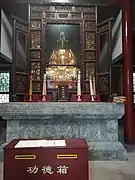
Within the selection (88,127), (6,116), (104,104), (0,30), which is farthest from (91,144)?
(0,30)

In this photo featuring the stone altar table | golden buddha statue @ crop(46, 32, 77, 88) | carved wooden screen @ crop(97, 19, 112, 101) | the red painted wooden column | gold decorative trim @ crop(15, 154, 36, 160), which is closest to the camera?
gold decorative trim @ crop(15, 154, 36, 160)

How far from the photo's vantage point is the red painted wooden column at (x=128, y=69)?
3.61 meters

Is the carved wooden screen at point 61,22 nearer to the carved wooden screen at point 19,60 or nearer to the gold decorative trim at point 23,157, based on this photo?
the carved wooden screen at point 19,60

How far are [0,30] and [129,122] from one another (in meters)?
2.59

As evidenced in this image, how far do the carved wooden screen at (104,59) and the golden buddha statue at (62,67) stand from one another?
1.73 ft

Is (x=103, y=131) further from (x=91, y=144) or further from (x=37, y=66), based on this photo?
(x=37, y=66)

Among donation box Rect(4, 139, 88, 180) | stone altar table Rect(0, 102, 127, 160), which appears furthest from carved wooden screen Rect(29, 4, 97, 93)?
donation box Rect(4, 139, 88, 180)

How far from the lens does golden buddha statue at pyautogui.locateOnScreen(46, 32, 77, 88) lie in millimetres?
4663

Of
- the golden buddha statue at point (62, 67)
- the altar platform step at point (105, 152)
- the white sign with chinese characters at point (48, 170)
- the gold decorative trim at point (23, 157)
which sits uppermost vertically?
the golden buddha statue at point (62, 67)

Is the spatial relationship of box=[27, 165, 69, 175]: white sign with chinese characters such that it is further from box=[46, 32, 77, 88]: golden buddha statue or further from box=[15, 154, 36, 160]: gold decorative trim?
box=[46, 32, 77, 88]: golden buddha statue

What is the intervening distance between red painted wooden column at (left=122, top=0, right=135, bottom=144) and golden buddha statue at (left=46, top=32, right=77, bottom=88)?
4.17 feet

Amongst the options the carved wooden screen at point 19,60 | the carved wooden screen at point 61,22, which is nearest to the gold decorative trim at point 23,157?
the carved wooden screen at point 19,60

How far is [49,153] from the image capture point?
1.13 m

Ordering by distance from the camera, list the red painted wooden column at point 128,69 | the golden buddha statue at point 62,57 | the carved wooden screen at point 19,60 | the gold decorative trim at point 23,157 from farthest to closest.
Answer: the golden buddha statue at point 62,57
the carved wooden screen at point 19,60
the red painted wooden column at point 128,69
the gold decorative trim at point 23,157
